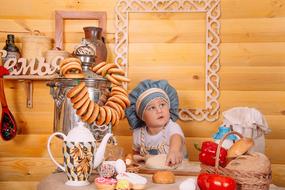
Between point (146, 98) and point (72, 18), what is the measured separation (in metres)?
0.62

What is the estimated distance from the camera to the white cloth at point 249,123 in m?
1.72

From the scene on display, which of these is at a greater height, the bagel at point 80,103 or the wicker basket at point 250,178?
the bagel at point 80,103

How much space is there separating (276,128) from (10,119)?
125cm

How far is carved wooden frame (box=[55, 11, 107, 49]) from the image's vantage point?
2027 millimetres

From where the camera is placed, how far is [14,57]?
195cm

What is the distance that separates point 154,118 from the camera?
5.69 ft

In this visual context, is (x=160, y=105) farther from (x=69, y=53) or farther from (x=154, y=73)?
(x=69, y=53)

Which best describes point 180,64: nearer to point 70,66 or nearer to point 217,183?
point 70,66

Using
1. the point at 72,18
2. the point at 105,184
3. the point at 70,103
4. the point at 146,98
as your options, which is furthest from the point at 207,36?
the point at 105,184

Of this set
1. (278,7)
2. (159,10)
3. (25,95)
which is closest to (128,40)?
(159,10)

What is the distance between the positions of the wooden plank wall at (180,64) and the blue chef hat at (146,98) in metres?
0.20

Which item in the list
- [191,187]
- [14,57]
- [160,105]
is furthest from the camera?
[14,57]

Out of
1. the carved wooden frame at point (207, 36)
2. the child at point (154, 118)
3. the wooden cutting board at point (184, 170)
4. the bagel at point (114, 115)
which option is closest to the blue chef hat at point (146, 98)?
the child at point (154, 118)

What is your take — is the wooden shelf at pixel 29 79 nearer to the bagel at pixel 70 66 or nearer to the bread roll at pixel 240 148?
the bagel at pixel 70 66
